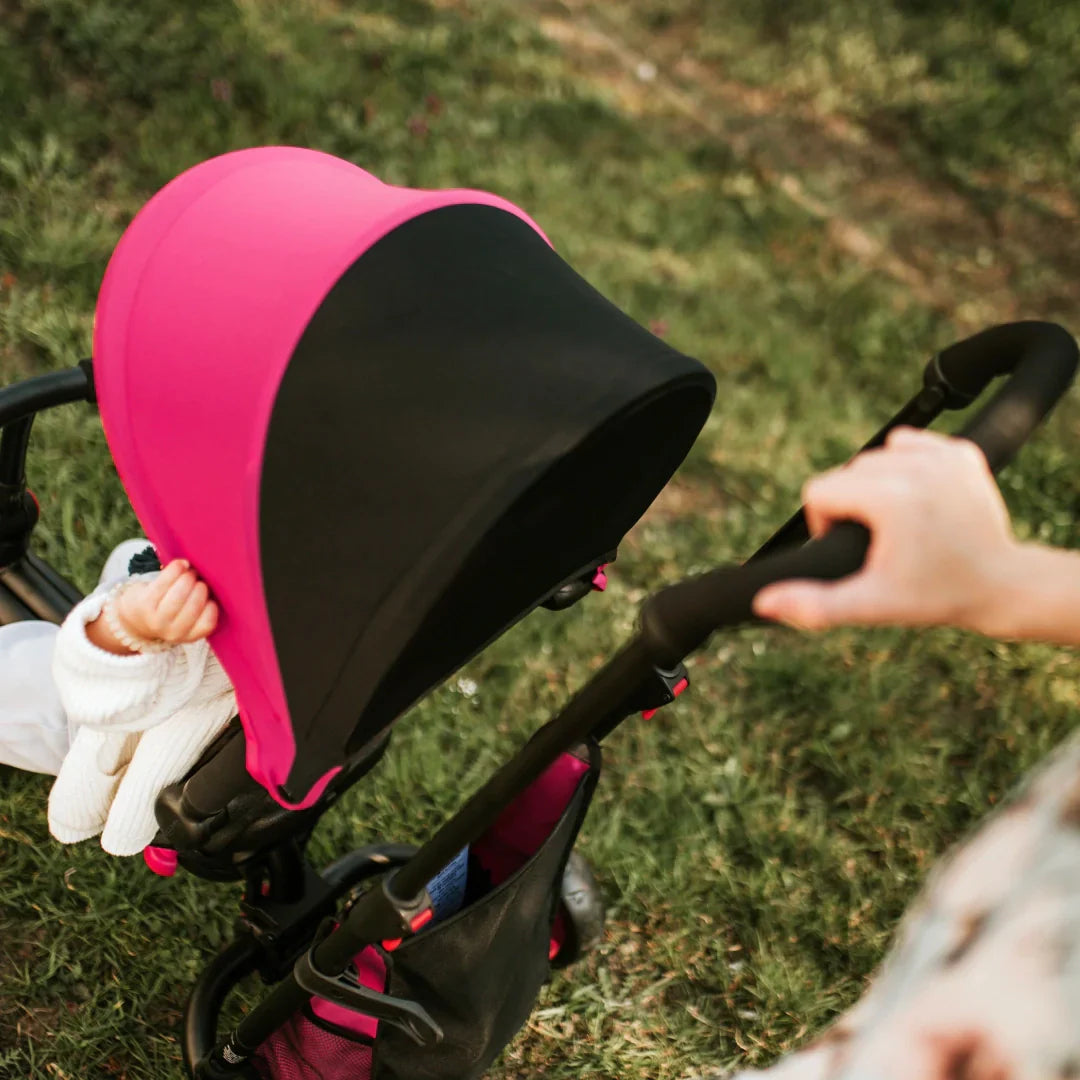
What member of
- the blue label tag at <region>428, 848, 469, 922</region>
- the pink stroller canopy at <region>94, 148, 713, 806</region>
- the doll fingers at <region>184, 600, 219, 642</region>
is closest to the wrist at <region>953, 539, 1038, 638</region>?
the pink stroller canopy at <region>94, 148, 713, 806</region>

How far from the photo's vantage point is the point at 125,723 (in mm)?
1302

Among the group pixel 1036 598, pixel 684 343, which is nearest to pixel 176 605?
pixel 1036 598

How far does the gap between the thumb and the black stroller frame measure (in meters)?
0.02

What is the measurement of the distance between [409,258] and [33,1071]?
1.51 meters

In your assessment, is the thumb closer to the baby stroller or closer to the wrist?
the wrist

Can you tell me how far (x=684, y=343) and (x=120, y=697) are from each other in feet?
8.60

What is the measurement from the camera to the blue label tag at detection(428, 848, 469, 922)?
142 centimetres

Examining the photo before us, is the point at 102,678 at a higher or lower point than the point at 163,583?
lower

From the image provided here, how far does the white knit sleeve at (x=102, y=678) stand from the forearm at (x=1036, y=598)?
3.13ft

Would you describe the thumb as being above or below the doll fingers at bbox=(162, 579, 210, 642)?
above

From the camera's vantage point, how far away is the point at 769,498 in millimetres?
3158

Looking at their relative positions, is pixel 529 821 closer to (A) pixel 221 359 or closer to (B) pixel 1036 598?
(A) pixel 221 359

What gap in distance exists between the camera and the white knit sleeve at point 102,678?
1.26 m

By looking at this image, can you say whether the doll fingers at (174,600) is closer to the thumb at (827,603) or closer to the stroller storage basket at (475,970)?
the stroller storage basket at (475,970)
